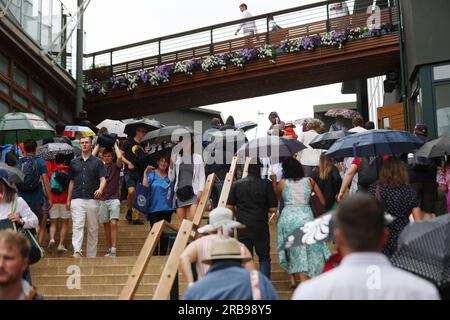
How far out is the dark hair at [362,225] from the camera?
3.61m

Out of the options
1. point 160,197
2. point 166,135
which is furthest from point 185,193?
point 166,135

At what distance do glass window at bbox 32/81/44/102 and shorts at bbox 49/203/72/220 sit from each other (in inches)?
323

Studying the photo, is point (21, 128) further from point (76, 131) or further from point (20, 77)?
point (20, 77)

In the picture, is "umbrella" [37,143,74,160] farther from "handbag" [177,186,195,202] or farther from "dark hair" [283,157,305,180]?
"dark hair" [283,157,305,180]

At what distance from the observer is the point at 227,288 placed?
4.41 m

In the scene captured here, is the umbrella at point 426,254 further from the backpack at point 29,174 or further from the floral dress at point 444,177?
the backpack at point 29,174

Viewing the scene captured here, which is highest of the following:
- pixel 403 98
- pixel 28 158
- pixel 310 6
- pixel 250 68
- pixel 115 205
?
pixel 310 6

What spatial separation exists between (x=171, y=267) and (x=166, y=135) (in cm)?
632

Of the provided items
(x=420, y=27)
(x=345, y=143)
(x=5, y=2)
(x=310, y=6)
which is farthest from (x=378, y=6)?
(x=345, y=143)

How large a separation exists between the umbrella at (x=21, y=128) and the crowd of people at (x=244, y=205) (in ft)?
1.26

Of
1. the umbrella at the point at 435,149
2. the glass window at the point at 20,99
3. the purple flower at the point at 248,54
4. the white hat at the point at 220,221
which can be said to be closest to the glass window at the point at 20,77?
the glass window at the point at 20,99

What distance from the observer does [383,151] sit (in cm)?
973
